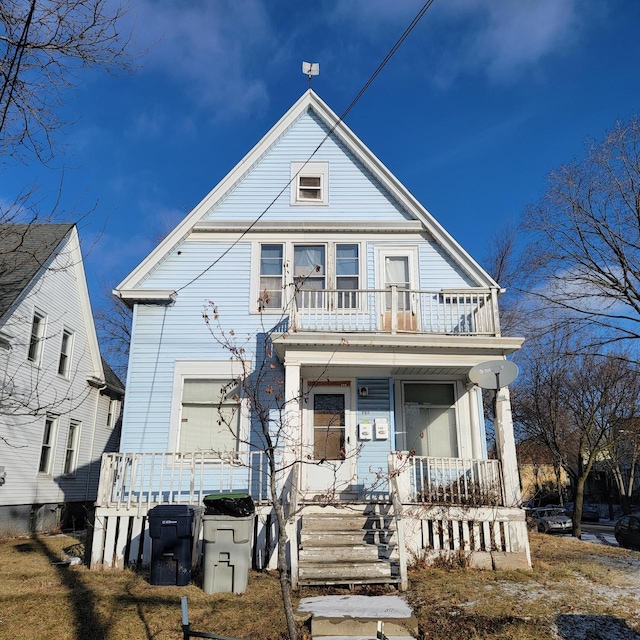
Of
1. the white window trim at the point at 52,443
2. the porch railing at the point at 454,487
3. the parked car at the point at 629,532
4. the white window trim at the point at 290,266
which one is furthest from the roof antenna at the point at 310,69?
the parked car at the point at 629,532

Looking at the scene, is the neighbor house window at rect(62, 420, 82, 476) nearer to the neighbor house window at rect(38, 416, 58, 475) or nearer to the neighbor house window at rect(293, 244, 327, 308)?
the neighbor house window at rect(38, 416, 58, 475)

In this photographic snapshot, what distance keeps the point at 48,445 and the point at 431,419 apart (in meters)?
11.0

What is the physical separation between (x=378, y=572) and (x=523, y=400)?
19.7 metres

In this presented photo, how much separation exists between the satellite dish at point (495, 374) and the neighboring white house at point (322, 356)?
2.02ft

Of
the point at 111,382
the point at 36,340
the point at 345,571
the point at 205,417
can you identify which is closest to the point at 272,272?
the point at 205,417

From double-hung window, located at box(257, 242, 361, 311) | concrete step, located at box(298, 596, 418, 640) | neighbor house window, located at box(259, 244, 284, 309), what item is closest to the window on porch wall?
double-hung window, located at box(257, 242, 361, 311)

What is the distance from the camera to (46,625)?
558cm

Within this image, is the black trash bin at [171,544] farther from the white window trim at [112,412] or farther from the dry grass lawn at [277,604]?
the white window trim at [112,412]

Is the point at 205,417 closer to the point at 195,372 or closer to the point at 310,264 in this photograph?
the point at 195,372

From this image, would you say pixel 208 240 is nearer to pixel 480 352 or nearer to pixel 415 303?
pixel 415 303

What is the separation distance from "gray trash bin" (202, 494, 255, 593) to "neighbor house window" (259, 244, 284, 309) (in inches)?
A: 197

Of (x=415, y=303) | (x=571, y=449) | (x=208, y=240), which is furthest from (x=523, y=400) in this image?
(x=208, y=240)

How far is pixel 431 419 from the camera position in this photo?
453 inches

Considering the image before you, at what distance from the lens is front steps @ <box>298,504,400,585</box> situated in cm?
727
